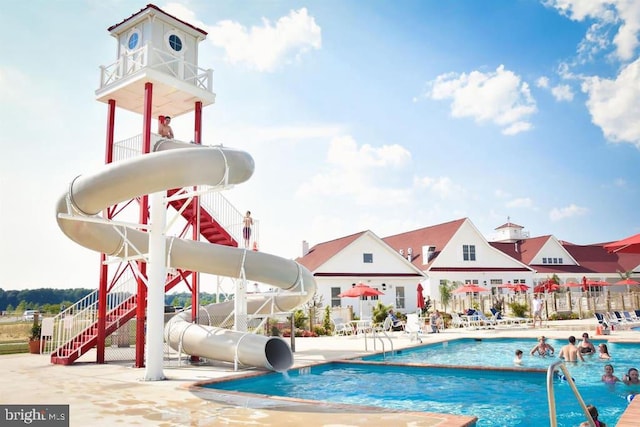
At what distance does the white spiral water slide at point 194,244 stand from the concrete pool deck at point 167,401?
0.70 metres

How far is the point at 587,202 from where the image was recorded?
27438mm

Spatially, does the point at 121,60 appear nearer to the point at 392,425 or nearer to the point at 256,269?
the point at 256,269

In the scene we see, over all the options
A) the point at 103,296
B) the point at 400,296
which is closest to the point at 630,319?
the point at 400,296

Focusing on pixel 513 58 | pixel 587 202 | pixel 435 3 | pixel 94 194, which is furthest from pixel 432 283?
pixel 94 194

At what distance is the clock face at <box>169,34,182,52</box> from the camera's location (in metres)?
15.5

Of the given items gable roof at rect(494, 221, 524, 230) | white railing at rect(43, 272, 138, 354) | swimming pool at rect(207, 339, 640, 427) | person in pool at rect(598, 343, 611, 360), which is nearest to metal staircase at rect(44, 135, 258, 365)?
white railing at rect(43, 272, 138, 354)

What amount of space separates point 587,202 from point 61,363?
84.5 ft

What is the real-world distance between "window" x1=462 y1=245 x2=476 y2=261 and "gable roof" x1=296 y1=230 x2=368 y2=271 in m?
8.70

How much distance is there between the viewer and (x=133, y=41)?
1541 centimetres

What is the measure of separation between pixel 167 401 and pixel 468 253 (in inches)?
1301

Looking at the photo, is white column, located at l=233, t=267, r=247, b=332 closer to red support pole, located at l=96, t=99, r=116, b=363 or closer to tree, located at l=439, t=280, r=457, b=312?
red support pole, located at l=96, t=99, r=116, b=363

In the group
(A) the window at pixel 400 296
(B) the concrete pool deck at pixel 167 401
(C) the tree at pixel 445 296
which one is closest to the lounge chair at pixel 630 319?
(C) the tree at pixel 445 296

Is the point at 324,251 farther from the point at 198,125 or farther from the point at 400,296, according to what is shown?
the point at 198,125

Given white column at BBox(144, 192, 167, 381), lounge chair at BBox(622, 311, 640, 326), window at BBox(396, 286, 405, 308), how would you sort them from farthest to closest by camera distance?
1. window at BBox(396, 286, 405, 308)
2. lounge chair at BBox(622, 311, 640, 326)
3. white column at BBox(144, 192, 167, 381)
